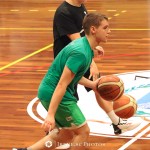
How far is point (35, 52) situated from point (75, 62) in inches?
251

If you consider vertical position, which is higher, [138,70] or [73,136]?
[73,136]

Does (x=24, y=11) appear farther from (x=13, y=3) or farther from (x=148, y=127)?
(x=148, y=127)

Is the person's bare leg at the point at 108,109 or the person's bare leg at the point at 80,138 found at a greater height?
the person's bare leg at the point at 80,138

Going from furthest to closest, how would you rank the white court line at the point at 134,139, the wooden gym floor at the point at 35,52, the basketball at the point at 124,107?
Answer: the wooden gym floor at the point at 35,52
the white court line at the point at 134,139
the basketball at the point at 124,107

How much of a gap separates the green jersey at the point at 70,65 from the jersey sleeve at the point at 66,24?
1.03 metres

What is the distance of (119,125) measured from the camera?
5586 mm

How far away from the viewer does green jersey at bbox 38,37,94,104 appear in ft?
14.2

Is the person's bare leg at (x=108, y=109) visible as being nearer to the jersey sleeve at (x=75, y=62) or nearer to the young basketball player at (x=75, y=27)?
the young basketball player at (x=75, y=27)

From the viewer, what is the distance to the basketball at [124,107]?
5.15 m

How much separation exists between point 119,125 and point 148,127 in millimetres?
527

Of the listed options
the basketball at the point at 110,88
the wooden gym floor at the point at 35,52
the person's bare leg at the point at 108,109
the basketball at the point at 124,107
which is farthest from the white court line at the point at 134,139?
the basketball at the point at 110,88

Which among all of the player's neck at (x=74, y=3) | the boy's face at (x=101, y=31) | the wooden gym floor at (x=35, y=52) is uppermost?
the player's neck at (x=74, y=3)

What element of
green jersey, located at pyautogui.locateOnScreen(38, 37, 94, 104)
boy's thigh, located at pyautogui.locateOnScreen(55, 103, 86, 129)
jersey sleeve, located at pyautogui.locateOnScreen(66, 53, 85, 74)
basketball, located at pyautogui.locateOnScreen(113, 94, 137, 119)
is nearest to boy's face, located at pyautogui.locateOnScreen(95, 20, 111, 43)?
green jersey, located at pyautogui.locateOnScreen(38, 37, 94, 104)

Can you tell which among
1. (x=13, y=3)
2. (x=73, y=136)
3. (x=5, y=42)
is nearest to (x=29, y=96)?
(x=73, y=136)
